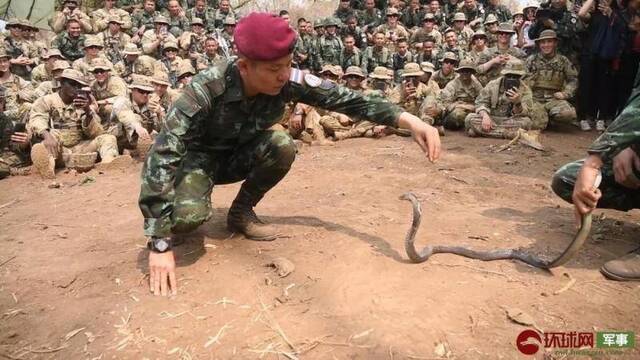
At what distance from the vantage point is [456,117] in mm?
7969

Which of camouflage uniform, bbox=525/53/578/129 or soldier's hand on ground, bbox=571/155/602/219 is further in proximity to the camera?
camouflage uniform, bbox=525/53/578/129

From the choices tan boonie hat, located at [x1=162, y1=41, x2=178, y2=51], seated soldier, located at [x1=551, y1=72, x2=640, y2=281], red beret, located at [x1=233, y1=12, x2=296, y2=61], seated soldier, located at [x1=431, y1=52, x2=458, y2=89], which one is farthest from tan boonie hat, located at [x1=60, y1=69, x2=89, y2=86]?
seated soldier, located at [x1=551, y1=72, x2=640, y2=281]

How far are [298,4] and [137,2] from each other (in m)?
7.31

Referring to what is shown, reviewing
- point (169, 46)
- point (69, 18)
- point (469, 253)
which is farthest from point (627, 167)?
point (69, 18)

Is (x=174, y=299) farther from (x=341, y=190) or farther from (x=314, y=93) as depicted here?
(x=341, y=190)

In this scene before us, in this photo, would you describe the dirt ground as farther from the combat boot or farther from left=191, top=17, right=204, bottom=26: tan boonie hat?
left=191, top=17, right=204, bottom=26: tan boonie hat

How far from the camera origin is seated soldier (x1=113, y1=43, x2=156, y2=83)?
9.96m

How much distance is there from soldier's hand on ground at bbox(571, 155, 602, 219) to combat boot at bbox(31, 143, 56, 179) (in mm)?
6237

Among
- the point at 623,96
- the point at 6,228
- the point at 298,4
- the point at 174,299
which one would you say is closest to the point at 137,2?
the point at 298,4

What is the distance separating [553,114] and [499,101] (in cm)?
82

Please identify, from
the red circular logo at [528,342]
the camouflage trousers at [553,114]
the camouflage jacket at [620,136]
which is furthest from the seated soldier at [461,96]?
the red circular logo at [528,342]

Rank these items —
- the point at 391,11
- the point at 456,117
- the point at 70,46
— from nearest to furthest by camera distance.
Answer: the point at 456,117 < the point at 70,46 < the point at 391,11

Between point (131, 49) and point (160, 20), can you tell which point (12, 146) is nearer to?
point (131, 49)

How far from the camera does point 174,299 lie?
2615 millimetres
